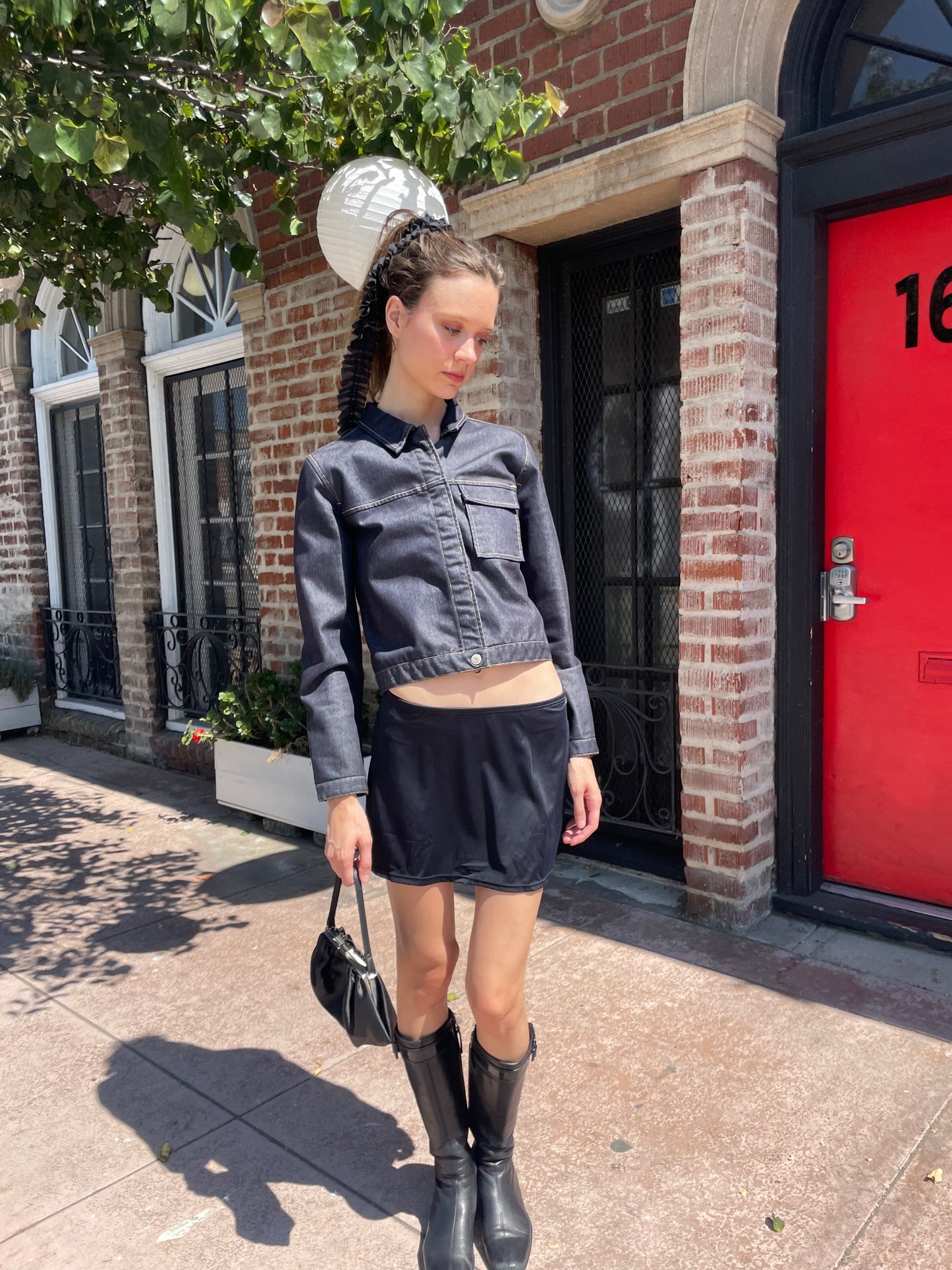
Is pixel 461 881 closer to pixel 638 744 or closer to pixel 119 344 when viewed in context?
pixel 638 744

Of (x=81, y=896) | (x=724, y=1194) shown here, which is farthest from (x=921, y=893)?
(x=81, y=896)

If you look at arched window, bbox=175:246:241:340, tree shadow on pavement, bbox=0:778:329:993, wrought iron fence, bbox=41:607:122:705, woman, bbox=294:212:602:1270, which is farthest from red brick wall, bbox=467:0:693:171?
wrought iron fence, bbox=41:607:122:705

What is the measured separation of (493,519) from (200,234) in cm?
189

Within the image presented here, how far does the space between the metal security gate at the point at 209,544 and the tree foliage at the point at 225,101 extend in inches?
86.2

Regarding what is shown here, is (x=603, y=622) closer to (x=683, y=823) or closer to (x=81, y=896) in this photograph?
(x=683, y=823)

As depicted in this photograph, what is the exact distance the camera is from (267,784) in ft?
16.3

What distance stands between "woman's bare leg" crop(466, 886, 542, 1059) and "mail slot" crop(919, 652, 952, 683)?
196 centimetres

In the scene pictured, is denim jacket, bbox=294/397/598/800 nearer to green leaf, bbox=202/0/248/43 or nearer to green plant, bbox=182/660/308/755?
Result: green leaf, bbox=202/0/248/43

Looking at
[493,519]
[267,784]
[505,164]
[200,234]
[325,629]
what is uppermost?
[505,164]

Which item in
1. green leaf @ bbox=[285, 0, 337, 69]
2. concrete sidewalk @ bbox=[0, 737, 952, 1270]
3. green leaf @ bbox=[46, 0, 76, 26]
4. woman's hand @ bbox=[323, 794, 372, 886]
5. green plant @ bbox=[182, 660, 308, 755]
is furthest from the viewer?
green plant @ bbox=[182, 660, 308, 755]

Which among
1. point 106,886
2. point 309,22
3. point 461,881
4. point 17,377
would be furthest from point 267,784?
point 17,377

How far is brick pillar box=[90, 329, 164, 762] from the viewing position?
645 centimetres

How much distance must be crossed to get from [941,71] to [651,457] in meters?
1.63

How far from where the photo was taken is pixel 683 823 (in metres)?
3.66
